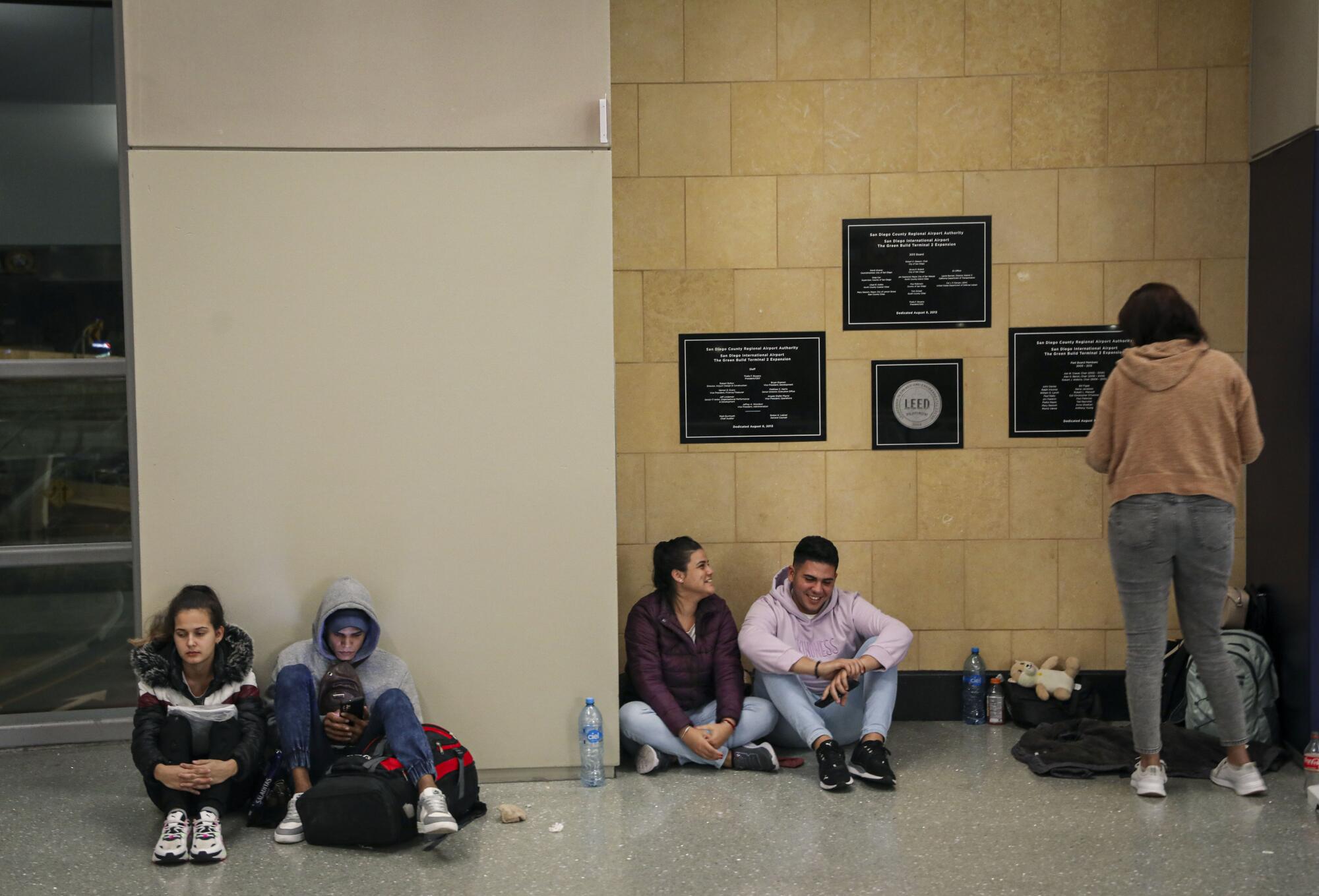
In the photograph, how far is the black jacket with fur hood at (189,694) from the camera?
3893mm

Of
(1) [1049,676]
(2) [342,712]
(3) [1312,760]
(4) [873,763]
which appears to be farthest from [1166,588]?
(2) [342,712]

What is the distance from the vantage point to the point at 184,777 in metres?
3.80

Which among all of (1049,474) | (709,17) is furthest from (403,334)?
(1049,474)

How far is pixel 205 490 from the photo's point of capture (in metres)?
4.29

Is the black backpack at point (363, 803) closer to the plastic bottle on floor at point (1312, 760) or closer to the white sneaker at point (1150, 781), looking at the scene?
the white sneaker at point (1150, 781)

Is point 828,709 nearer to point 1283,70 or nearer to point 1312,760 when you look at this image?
point 1312,760

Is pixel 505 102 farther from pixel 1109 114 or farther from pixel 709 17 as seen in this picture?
pixel 1109 114

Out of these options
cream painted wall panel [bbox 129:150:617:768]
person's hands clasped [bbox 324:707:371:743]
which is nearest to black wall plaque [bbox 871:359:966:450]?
cream painted wall panel [bbox 129:150:617:768]

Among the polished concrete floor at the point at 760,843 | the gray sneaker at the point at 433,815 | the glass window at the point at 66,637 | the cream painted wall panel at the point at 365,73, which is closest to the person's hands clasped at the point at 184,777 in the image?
the polished concrete floor at the point at 760,843

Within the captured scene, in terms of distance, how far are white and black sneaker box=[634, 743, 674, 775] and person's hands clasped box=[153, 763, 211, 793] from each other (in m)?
1.57

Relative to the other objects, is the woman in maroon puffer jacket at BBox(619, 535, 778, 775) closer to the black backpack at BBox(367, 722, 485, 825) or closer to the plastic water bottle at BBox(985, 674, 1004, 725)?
the black backpack at BBox(367, 722, 485, 825)

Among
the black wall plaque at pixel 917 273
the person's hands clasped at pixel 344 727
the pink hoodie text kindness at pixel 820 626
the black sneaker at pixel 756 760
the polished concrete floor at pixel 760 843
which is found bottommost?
the polished concrete floor at pixel 760 843

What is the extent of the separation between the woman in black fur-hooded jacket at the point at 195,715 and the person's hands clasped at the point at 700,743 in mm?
1546

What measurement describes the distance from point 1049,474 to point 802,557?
132cm
